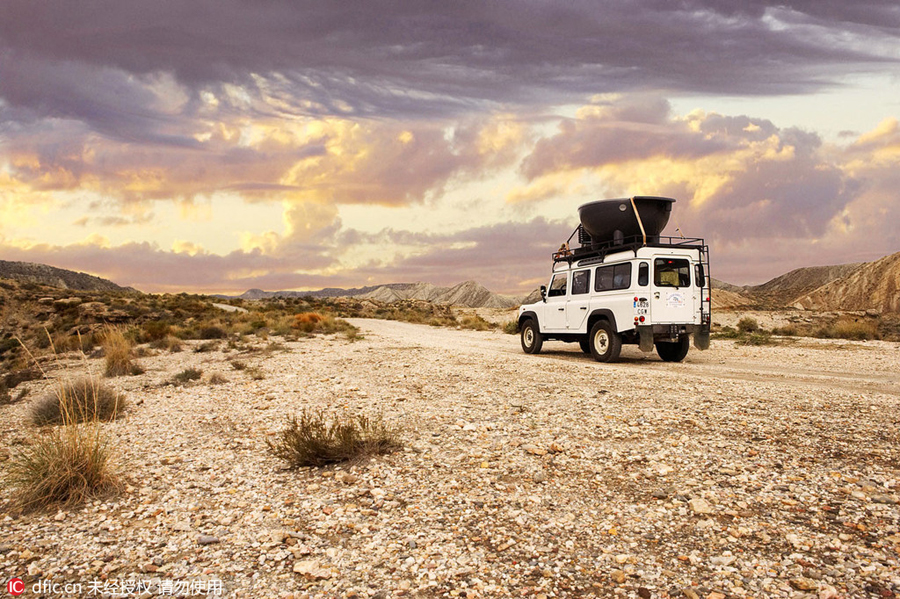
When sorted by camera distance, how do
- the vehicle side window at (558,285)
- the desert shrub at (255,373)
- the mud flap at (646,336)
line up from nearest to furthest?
1. the desert shrub at (255,373)
2. the mud flap at (646,336)
3. the vehicle side window at (558,285)

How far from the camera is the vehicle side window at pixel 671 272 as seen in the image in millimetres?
13473

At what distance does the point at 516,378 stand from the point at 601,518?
6.69m

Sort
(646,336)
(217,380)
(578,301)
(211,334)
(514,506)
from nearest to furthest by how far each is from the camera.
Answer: (514,506), (217,380), (646,336), (578,301), (211,334)

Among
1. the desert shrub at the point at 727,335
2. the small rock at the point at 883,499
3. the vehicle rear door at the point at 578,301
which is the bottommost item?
the small rock at the point at 883,499

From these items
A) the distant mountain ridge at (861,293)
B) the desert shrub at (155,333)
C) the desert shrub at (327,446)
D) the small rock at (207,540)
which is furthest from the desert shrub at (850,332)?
the desert shrub at (155,333)

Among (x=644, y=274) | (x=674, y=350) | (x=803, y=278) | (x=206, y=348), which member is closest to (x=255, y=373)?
(x=206, y=348)

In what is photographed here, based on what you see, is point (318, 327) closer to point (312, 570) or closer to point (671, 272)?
point (671, 272)

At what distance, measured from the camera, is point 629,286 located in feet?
44.7

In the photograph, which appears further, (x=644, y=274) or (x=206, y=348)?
(x=206, y=348)

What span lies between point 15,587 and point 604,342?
42.7 feet

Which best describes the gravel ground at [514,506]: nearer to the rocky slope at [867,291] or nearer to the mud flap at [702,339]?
the mud flap at [702,339]

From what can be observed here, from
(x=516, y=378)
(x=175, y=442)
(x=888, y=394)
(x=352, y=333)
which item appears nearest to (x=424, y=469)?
(x=175, y=442)

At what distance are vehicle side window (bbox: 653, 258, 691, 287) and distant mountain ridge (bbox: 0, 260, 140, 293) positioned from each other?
91387 mm

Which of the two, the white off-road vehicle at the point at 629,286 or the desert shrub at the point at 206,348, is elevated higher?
the white off-road vehicle at the point at 629,286
